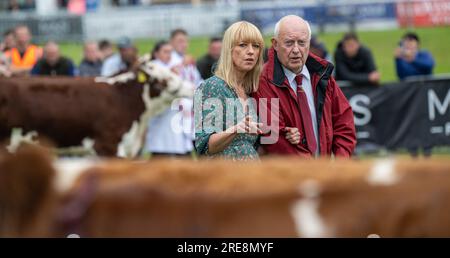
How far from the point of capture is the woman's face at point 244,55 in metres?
5.35

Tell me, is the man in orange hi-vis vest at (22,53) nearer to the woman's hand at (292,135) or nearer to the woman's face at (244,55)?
the woman's face at (244,55)

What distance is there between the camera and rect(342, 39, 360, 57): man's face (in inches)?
608

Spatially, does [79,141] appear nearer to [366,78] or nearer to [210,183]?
[366,78]

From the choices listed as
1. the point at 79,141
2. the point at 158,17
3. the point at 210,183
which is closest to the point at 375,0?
the point at 158,17

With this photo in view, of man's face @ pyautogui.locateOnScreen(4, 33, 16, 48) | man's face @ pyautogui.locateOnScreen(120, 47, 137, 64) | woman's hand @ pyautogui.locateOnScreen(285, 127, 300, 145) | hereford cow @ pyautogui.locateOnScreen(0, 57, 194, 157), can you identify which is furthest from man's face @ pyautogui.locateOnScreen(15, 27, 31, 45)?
woman's hand @ pyautogui.locateOnScreen(285, 127, 300, 145)

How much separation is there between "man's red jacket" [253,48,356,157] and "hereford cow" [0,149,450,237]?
10.7 feet

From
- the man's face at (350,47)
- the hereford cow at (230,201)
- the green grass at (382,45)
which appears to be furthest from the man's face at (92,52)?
the hereford cow at (230,201)

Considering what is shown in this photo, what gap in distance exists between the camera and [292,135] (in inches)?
212

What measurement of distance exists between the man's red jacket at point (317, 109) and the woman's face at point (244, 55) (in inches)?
7.9

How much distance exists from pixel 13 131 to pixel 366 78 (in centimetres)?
569

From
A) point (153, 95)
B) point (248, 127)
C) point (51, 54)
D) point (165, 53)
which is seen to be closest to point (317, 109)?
point (248, 127)

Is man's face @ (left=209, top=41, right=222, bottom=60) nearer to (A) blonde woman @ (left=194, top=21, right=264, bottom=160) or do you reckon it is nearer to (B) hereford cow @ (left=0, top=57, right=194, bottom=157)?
(B) hereford cow @ (left=0, top=57, right=194, bottom=157)

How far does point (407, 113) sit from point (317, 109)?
9.82 metres

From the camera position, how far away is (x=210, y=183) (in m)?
2.17
